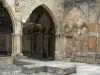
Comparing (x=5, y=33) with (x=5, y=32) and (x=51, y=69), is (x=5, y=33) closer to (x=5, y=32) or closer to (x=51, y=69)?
(x=5, y=32)

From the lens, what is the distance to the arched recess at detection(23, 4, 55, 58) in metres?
17.9

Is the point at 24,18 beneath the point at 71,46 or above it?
above

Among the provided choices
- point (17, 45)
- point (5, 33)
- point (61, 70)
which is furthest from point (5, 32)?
point (61, 70)

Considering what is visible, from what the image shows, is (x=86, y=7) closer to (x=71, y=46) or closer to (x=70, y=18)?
(x=70, y=18)

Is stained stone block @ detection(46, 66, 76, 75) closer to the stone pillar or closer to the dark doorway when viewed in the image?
the stone pillar

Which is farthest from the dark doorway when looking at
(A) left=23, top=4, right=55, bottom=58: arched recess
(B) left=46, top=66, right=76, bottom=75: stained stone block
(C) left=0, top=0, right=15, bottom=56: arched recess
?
(B) left=46, top=66, right=76, bottom=75: stained stone block

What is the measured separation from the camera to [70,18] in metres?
15.2

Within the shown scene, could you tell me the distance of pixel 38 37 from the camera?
18.5 meters

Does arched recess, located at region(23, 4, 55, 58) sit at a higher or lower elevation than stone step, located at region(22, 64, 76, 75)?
higher

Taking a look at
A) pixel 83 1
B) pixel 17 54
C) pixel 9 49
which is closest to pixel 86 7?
pixel 83 1

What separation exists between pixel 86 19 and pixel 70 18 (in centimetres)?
130

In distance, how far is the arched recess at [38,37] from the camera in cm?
1794

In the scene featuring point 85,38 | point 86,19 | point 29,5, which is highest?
point 29,5

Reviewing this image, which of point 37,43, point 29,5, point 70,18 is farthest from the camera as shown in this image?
point 37,43
